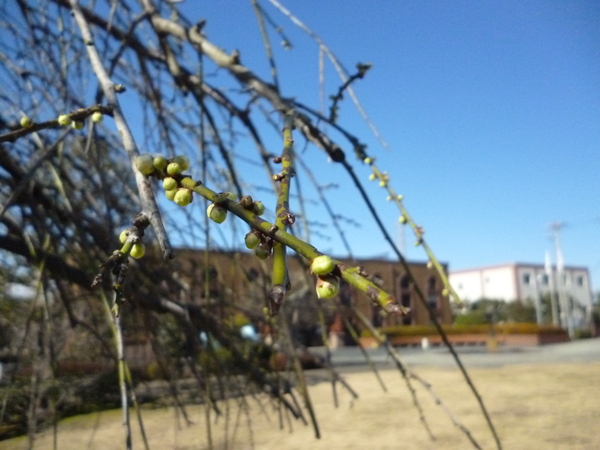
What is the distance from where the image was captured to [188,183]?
53cm

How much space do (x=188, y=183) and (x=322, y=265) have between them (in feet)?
0.67

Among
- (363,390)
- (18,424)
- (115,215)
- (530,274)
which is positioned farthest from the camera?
(530,274)

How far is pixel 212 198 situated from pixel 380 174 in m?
0.79

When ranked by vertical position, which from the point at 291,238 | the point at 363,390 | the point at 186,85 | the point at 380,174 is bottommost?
the point at 363,390

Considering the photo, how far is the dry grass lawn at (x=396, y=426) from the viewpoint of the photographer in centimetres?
279

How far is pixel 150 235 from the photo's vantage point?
2.13 meters

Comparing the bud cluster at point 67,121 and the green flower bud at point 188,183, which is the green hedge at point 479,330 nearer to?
the bud cluster at point 67,121

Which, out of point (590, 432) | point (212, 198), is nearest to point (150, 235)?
point (212, 198)

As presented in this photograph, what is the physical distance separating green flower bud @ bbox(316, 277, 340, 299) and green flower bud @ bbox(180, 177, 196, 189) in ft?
0.60

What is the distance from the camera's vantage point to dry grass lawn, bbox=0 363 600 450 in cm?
279

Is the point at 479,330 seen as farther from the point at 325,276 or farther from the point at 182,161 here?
the point at 325,276

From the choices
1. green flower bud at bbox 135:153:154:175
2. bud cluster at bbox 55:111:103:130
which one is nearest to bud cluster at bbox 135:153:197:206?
green flower bud at bbox 135:153:154:175

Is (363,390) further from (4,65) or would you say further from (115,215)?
(4,65)

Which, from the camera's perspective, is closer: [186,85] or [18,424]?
[186,85]
